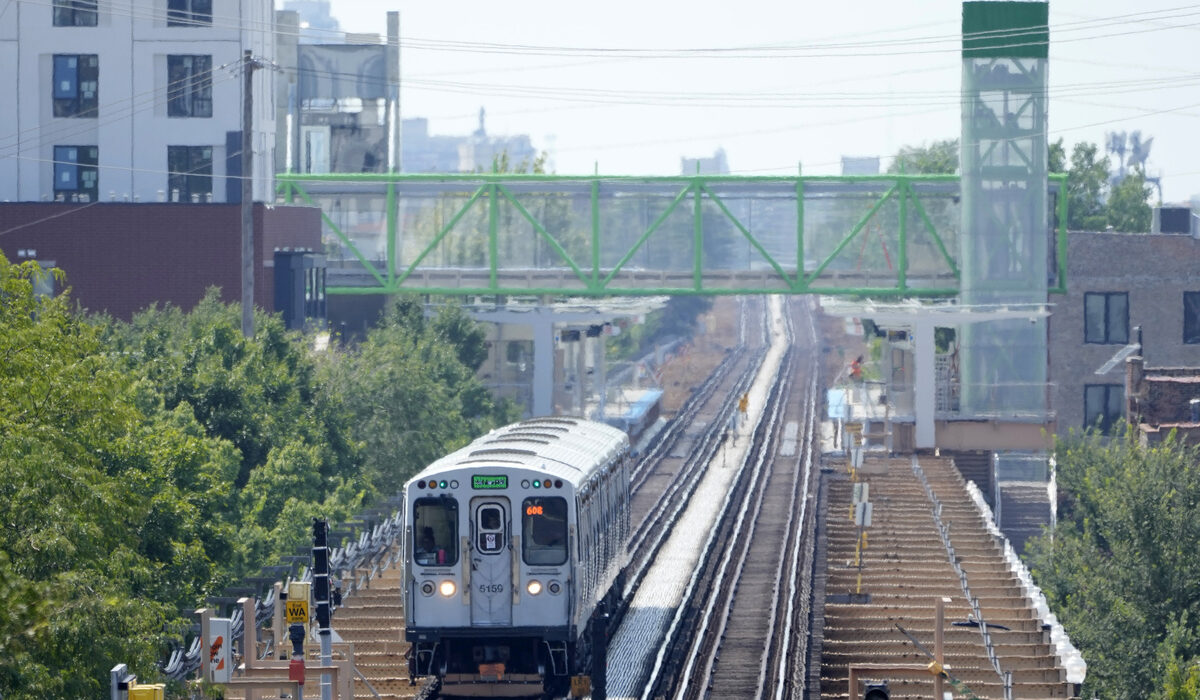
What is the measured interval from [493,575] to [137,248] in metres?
26.8

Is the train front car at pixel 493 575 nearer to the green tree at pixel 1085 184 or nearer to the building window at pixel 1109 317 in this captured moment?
the building window at pixel 1109 317

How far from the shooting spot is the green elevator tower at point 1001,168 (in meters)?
50.0

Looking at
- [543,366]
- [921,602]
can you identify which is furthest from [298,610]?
[543,366]

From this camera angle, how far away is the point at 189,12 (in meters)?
51.2

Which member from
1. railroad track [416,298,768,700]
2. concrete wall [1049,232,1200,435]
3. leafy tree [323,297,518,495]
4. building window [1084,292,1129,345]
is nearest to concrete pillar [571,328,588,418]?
railroad track [416,298,768,700]

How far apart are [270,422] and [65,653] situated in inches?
559

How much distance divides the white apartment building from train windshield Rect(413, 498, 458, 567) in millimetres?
32150

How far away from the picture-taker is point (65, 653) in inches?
555

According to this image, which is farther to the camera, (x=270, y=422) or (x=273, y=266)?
(x=273, y=266)

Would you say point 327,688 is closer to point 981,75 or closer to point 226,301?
point 226,301

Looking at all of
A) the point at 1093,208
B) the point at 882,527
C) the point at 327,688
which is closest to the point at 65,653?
the point at 327,688

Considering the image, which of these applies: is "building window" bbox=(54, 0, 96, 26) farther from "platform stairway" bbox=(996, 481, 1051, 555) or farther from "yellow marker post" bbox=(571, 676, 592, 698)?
"yellow marker post" bbox=(571, 676, 592, 698)

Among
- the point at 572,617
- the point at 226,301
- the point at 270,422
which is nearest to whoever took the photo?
the point at 572,617

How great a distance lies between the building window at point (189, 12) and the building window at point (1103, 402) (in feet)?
102
